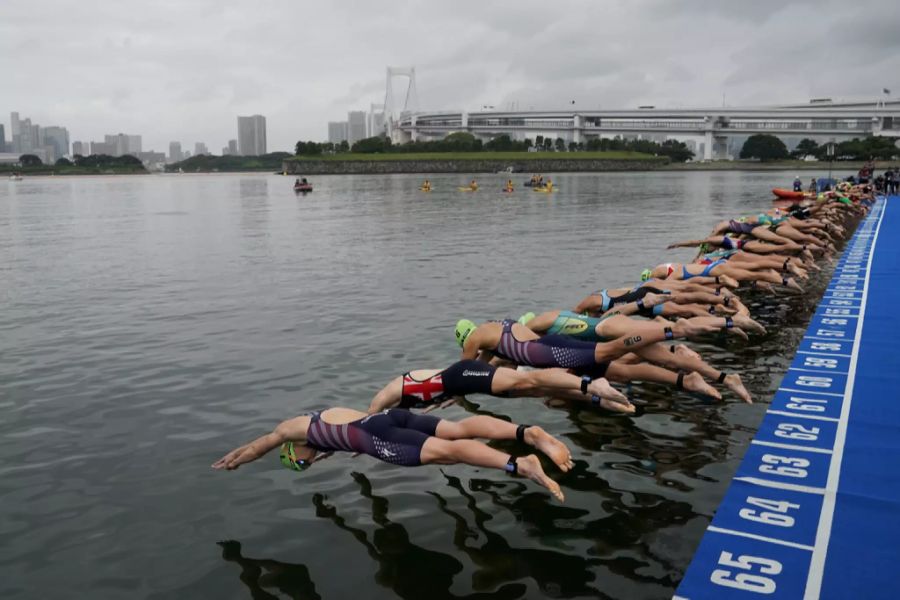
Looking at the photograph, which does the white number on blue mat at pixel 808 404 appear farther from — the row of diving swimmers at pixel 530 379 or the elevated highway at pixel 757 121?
the elevated highway at pixel 757 121

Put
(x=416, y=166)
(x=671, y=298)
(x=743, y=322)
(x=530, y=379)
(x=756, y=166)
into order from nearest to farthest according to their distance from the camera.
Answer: (x=530, y=379)
(x=743, y=322)
(x=671, y=298)
(x=416, y=166)
(x=756, y=166)

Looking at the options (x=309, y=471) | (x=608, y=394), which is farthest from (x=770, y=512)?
(x=309, y=471)

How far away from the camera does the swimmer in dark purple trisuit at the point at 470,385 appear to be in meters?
8.41

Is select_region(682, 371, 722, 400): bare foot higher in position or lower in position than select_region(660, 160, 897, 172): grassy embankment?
lower

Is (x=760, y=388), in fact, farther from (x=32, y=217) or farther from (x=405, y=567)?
(x=32, y=217)

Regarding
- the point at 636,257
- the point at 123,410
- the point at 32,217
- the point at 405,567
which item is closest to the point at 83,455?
the point at 123,410

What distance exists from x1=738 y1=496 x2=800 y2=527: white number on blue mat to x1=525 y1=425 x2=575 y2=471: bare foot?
5.77 ft

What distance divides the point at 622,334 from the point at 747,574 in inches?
182

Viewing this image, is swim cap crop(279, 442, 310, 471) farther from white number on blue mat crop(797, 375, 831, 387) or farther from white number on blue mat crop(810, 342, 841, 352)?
white number on blue mat crop(810, 342, 841, 352)

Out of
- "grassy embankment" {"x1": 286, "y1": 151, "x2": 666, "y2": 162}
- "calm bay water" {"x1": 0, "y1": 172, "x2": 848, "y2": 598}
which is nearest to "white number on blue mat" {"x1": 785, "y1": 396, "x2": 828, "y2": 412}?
"calm bay water" {"x1": 0, "y1": 172, "x2": 848, "y2": 598}

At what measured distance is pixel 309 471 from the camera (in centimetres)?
850

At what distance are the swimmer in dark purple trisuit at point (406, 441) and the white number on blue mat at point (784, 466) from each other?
221 centimetres

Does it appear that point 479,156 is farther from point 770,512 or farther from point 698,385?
point 770,512

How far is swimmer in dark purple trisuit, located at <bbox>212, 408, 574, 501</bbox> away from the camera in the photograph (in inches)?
252
